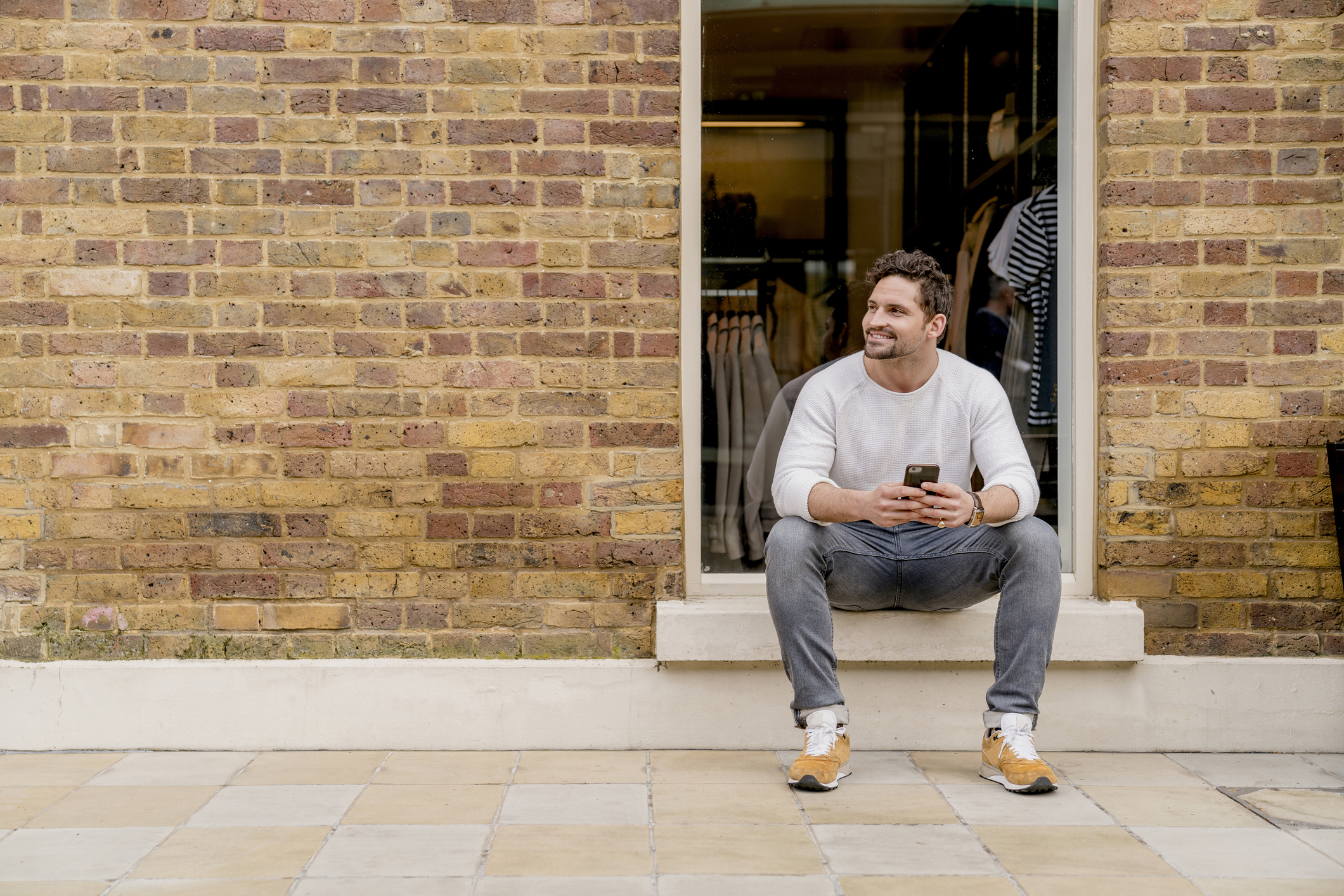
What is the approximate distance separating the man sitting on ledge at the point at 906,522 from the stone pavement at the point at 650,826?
0.23m

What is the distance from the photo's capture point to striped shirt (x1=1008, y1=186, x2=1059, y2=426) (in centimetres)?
389

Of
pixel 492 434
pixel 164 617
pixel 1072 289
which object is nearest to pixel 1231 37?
pixel 1072 289

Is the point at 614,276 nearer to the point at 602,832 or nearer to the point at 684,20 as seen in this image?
the point at 684,20

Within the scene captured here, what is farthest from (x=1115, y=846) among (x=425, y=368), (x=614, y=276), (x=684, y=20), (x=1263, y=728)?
(x=684, y=20)

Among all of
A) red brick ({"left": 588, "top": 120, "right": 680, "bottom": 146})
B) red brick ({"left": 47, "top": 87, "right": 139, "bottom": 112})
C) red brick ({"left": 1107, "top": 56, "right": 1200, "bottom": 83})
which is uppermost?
red brick ({"left": 1107, "top": 56, "right": 1200, "bottom": 83})

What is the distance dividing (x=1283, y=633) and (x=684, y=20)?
2.75 m

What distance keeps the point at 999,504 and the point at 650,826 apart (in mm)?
1312

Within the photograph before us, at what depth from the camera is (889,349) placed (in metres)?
3.38

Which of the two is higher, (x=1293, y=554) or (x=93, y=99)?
(x=93, y=99)

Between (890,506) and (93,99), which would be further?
(93,99)

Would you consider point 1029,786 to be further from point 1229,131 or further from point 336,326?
point 336,326

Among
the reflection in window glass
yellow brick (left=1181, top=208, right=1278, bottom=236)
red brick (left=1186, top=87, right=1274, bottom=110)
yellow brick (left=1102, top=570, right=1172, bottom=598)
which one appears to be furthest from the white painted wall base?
red brick (left=1186, top=87, right=1274, bottom=110)

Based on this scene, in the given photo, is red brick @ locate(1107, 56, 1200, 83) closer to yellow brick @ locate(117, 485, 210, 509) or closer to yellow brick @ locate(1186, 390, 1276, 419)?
yellow brick @ locate(1186, 390, 1276, 419)

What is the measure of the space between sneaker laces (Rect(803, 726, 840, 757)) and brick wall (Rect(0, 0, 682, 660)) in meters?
0.72
